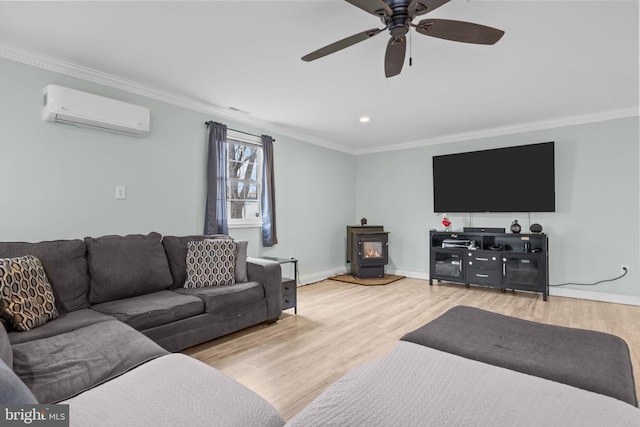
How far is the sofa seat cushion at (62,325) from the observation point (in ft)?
6.16

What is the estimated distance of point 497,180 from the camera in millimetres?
4926

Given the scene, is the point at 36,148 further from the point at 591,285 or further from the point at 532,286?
the point at 591,285

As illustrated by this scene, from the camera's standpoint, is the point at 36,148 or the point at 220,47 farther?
the point at 36,148

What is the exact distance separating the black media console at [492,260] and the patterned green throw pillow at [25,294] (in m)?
4.73

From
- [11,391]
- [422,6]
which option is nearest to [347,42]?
[422,6]

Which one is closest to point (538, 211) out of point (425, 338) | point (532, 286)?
point (532, 286)

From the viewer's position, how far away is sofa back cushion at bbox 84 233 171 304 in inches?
102

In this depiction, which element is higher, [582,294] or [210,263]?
[210,263]

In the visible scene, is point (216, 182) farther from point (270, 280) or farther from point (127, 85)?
point (270, 280)

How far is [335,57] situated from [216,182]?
203 cm

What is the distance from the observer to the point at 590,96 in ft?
11.9

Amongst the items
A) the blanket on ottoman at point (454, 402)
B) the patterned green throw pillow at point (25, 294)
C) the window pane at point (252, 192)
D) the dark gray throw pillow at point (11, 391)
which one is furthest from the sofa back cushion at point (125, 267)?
the blanket on ottoman at point (454, 402)

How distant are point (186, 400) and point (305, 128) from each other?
14.0ft

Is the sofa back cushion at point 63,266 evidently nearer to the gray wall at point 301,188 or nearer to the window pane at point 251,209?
the gray wall at point 301,188
